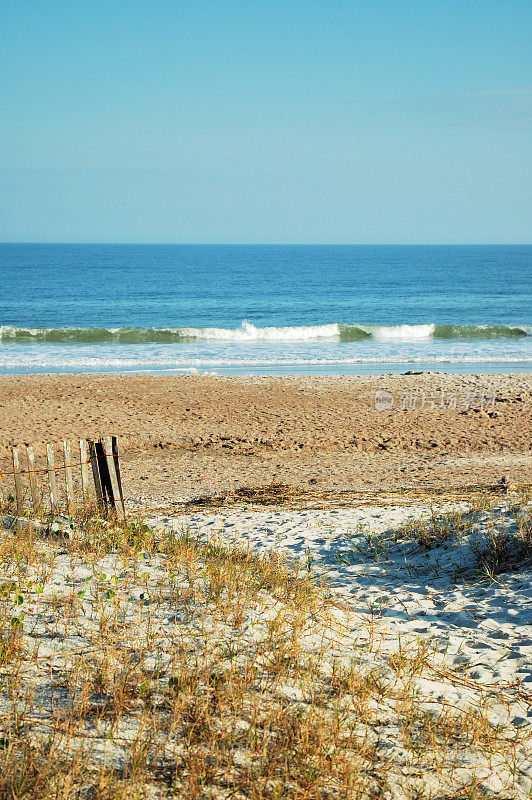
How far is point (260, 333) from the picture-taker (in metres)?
31.9

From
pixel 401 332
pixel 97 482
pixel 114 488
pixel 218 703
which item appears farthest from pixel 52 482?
pixel 401 332

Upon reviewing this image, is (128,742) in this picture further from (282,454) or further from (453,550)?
(282,454)

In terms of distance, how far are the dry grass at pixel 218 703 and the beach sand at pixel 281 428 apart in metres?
4.61

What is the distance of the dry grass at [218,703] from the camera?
268 centimetres

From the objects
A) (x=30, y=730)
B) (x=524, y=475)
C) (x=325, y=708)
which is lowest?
(x=524, y=475)

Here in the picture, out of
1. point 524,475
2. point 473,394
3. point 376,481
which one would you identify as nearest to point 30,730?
point 376,481

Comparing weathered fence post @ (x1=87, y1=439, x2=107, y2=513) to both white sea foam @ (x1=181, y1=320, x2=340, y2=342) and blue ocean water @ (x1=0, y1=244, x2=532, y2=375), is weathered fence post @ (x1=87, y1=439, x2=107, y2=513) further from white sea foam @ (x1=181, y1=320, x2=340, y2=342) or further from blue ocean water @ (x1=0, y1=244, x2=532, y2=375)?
white sea foam @ (x1=181, y1=320, x2=340, y2=342)

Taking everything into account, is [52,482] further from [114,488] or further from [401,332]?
[401,332]

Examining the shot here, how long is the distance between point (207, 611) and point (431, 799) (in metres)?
1.96

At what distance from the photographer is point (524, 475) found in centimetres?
981

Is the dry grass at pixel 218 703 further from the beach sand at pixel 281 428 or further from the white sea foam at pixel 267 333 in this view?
the white sea foam at pixel 267 333

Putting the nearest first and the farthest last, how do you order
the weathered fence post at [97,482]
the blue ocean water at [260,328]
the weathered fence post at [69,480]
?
1. the weathered fence post at [69,480]
2. the weathered fence post at [97,482]
3. the blue ocean water at [260,328]

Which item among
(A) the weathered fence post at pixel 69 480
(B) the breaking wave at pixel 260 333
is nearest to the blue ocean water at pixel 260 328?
(B) the breaking wave at pixel 260 333

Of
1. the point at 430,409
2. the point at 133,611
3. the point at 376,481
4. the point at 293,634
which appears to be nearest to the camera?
the point at 293,634
